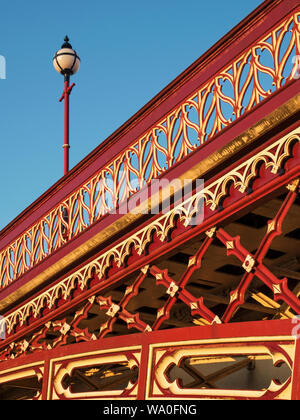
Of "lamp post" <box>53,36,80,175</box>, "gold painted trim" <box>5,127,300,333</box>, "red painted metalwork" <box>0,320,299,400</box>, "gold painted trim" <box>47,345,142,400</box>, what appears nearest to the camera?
"red painted metalwork" <box>0,320,299,400</box>

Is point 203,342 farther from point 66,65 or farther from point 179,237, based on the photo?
point 66,65

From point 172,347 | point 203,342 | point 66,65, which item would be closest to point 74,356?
point 172,347

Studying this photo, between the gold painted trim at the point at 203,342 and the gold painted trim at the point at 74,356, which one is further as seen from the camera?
the gold painted trim at the point at 74,356

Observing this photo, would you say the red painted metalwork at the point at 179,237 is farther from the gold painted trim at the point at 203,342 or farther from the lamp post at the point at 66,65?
the lamp post at the point at 66,65

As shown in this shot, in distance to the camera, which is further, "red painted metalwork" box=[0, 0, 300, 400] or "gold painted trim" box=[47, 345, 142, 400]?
"gold painted trim" box=[47, 345, 142, 400]

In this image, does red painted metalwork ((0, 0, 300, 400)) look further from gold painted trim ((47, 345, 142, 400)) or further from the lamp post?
the lamp post

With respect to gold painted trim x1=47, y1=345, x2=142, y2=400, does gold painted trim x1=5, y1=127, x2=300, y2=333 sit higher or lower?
higher

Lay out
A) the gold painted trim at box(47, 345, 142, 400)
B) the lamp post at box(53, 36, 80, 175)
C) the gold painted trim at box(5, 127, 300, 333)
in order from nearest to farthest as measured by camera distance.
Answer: the gold painted trim at box(5, 127, 300, 333) < the gold painted trim at box(47, 345, 142, 400) < the lamp post at box(53, 36, 80, 175)

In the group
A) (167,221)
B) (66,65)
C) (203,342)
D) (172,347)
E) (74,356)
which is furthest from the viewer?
(66,65)

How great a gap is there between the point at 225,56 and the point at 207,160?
1.04 meters

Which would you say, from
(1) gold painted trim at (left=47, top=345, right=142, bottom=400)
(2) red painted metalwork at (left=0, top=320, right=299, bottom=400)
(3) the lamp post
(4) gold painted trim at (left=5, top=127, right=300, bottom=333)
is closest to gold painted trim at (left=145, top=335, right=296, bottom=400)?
(2) red painted metalwork at (left=0, top=320, right=299, bottom=400)

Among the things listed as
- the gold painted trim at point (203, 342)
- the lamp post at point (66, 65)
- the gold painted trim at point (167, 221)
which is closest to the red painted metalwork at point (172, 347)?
the gold painted trim at point (203, 342)

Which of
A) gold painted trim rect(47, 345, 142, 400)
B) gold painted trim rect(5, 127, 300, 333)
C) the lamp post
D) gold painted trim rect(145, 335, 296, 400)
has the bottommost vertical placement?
gold painted trim rect(145, 335, 296, 400)
